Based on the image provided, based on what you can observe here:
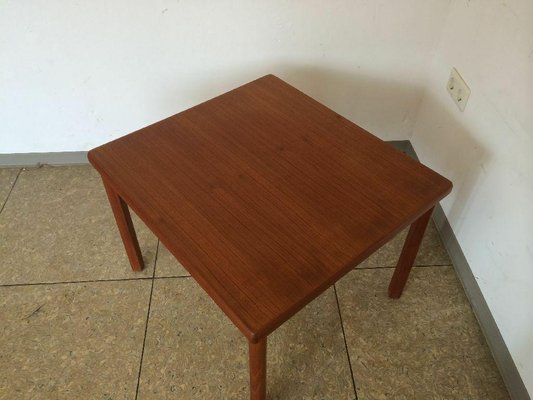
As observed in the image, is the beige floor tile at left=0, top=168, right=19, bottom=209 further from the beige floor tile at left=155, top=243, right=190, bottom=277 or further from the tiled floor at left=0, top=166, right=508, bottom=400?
the beige floor tile at left=155, top=243, right=190, bottom=277

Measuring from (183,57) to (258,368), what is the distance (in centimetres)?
104

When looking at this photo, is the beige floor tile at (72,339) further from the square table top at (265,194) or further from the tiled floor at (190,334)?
the square table top at (265,194)

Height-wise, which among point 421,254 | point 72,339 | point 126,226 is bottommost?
point 72,339

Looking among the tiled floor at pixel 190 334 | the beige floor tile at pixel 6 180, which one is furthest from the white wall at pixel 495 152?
the beige floor tile at pixel 6 180

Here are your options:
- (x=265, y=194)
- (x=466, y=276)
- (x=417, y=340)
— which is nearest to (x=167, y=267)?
(x=265, y=194)

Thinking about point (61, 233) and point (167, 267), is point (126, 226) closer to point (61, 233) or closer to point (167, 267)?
point (167, 267)

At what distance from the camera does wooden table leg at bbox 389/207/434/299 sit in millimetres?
1044

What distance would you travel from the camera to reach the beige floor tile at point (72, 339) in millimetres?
1122

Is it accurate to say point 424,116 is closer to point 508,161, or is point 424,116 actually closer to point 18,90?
point 508,161

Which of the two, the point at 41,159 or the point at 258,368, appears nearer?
the point at 258,368

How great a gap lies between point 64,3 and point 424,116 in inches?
50.8

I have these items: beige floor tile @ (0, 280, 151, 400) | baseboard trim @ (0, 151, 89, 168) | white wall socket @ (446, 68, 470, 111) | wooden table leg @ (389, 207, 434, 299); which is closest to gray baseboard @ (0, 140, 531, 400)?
baseboard trim @ (0, 151, 89, 168)

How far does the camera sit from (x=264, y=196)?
0.93 metres

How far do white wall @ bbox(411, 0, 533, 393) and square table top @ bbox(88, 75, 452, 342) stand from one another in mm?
251
